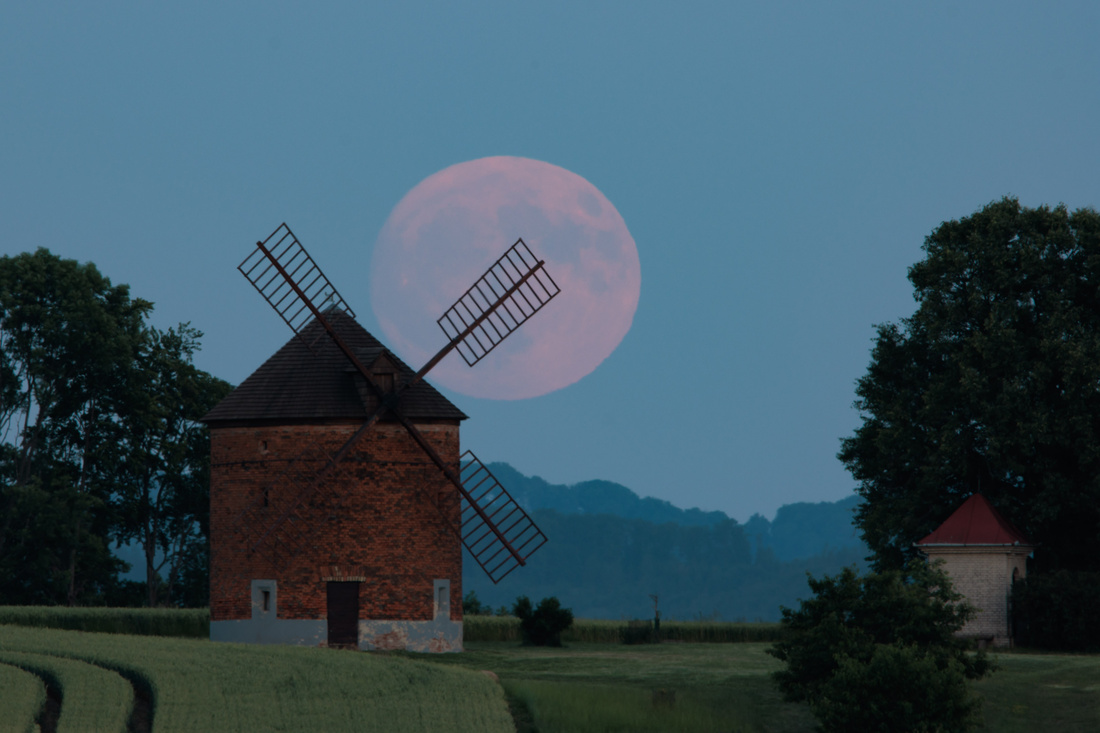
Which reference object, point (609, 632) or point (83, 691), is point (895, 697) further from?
point (609, 632)

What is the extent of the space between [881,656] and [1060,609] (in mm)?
17105

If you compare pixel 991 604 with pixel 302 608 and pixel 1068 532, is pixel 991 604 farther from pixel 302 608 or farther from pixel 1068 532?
pixel 302 608

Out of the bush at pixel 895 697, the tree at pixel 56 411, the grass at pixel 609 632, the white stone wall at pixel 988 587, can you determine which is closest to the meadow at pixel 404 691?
the bush at pixel 895 697

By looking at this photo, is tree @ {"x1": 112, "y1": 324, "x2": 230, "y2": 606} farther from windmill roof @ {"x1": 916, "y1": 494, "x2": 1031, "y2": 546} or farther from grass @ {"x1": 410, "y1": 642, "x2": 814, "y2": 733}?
windmill roof @ {"x1": 916, "y1": 494, "x2": 1031, "y2": 546}

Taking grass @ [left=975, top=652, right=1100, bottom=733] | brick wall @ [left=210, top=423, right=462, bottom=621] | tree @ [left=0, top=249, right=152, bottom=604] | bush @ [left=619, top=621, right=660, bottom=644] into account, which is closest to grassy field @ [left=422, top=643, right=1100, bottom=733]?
grass @ [left=975, top=652, right=1100, bottom=733]

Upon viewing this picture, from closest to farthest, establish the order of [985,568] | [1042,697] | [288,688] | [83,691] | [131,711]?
[131,711] < [83,691] < [288,688] < [1042,697] < [985,568]

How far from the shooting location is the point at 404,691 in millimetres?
26531

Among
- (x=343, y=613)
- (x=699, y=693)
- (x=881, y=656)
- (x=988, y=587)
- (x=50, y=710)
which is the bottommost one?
(x=699, y=693)

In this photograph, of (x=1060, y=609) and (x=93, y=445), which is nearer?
(x=1060, y=609)

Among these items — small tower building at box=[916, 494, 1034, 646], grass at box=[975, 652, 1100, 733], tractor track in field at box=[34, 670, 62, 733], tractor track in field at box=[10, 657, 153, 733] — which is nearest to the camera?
tractor track in field at box=[34, 670, 62, 733]

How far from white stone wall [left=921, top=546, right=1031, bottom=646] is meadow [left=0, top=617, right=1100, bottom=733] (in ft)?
19.5

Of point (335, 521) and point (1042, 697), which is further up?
point (335, 521)

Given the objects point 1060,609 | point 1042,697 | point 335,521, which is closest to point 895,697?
point 1042,697

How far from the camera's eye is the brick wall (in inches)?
1464
